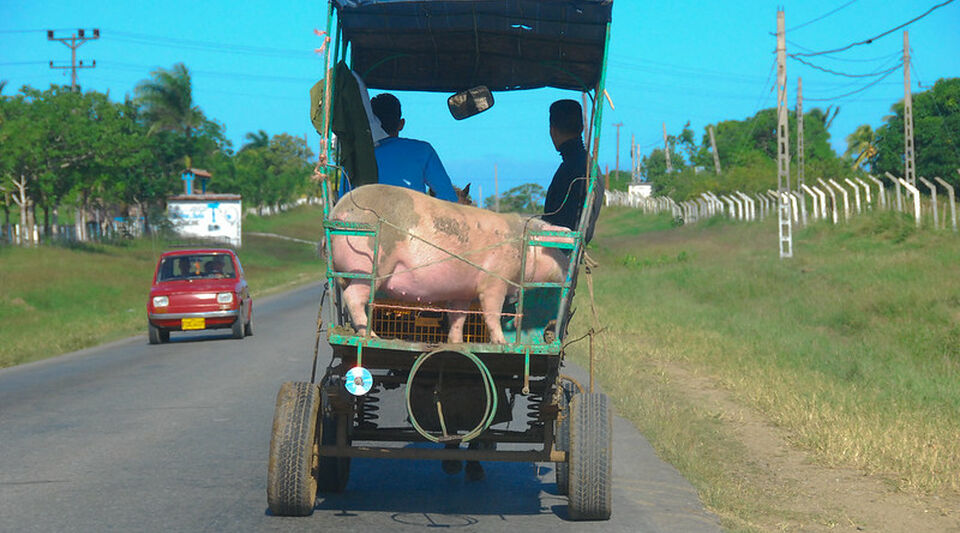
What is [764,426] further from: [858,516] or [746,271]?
[746,271]

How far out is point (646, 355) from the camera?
17.4 metres

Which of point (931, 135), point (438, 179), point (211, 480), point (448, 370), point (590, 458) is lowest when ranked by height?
point (211, 480)

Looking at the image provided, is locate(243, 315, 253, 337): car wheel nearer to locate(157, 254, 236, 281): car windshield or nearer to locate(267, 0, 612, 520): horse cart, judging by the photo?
locate(157, 254, 236, 281): car windshield

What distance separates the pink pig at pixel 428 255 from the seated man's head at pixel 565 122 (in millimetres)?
1393

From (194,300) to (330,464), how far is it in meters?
14.0

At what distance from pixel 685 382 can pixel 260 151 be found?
11672 cm

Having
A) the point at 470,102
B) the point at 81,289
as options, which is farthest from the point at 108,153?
the point at 470,102

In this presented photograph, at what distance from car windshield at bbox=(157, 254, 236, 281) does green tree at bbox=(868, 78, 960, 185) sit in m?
48.5

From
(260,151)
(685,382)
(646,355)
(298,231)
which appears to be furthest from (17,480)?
(260,151)

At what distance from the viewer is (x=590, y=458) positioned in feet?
20.8

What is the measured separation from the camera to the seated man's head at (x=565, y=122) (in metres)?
7.49

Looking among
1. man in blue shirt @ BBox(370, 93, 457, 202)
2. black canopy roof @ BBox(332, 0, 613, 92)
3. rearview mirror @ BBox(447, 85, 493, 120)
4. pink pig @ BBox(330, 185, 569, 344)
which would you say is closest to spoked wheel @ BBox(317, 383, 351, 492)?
pink pig @ BBox(330, 185, 569, 344)

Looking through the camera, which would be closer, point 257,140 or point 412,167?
point 412,167

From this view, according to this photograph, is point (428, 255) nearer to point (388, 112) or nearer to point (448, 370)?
point (448, 370)
